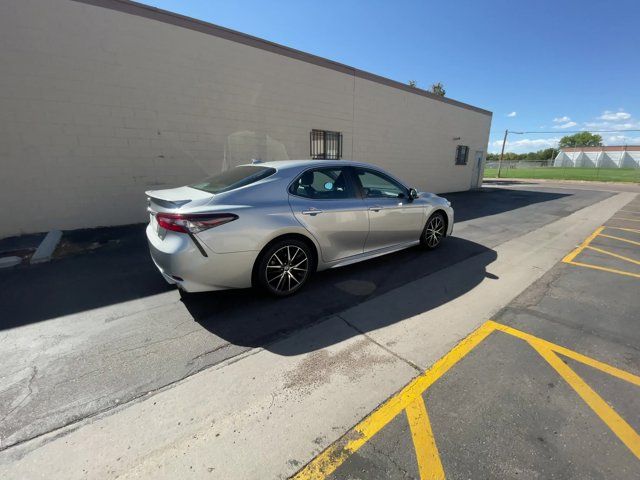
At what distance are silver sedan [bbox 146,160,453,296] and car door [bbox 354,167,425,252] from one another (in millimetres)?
16

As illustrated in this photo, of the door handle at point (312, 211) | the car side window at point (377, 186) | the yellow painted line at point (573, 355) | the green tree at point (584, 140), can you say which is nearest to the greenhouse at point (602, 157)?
the green tree at point (584, 140)

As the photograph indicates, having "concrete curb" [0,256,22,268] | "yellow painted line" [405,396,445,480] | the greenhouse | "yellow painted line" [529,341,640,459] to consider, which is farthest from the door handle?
the greenhouse

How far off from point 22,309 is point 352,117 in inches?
402

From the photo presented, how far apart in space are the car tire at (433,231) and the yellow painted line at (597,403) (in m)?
2.69

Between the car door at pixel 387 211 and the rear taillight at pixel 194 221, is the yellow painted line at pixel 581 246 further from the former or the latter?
the rear taillight at pixel 194 221

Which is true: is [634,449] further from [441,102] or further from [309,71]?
[441,102]

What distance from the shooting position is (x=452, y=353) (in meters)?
2.61

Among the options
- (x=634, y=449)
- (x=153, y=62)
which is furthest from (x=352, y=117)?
(x=634, y=449)

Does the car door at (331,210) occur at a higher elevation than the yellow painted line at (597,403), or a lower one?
higher

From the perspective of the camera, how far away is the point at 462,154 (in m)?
16.9

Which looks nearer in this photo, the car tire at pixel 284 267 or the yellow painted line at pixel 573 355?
the yellow painted line at pixel 573 355

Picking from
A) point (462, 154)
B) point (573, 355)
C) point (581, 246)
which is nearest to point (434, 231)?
point (573, 355)

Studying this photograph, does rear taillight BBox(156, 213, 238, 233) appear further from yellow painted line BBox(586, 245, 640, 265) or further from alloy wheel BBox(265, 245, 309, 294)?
yellow painted line BBox(586, 245, 640, 265)

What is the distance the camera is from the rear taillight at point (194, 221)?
2.87m
